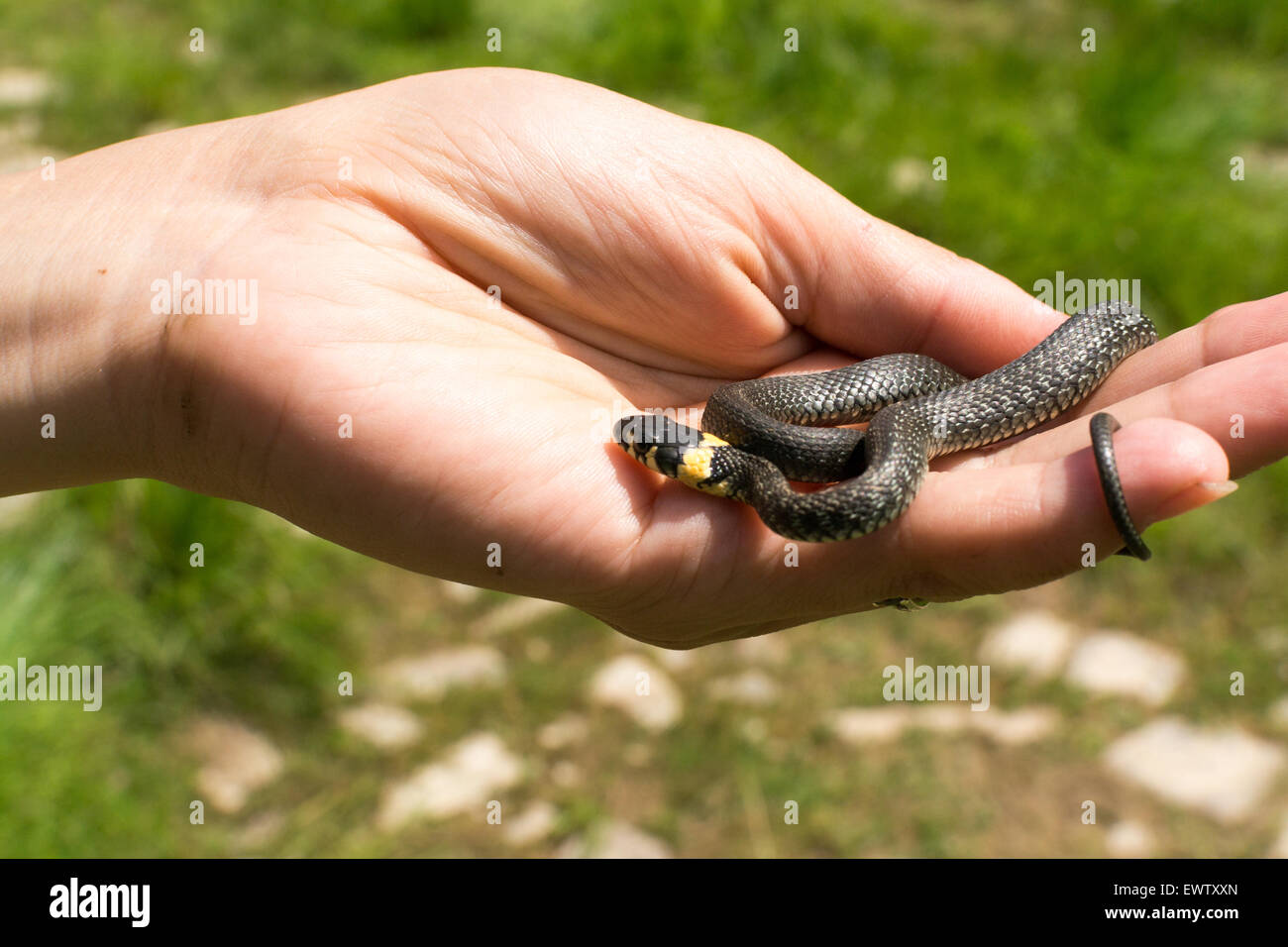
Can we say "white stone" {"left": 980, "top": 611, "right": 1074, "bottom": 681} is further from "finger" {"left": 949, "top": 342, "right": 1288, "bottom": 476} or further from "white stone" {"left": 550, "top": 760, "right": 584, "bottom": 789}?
"finger" {"left": 949, "top": 342, "right": 1288, "bottom": 476}

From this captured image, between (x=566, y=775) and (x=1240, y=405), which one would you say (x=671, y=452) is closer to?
(x=1240, y=405)

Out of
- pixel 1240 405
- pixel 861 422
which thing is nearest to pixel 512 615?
pixel 861 422

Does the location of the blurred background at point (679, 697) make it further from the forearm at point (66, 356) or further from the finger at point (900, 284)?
the finger at point (900, 284)

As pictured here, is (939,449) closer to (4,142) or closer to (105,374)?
(105,374)

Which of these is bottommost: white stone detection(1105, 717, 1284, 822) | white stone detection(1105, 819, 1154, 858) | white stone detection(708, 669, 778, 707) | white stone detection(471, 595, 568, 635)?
white stone detection(1105, 819, 1154, 858)

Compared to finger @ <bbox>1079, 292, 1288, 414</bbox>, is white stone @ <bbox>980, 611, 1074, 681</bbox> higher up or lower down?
lower down

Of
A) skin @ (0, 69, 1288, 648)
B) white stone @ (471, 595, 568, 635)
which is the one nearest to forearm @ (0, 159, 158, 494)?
skin @ (0, 69, 1288, 648)

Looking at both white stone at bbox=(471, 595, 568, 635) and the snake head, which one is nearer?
the snake head
